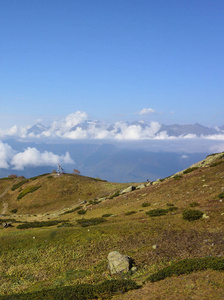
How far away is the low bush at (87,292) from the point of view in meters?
15.5

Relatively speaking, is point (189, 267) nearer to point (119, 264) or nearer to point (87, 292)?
point (119, 264)

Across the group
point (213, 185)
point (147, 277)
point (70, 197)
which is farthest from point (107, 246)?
point (70, 197)

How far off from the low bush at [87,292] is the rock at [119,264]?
7.56 feet

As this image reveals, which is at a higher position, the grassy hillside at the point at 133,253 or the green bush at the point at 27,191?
the grassy hillside at the point at 133,253

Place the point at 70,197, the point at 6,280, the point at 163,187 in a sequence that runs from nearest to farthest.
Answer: the point at 6,280 → the point at 163,187 → the point at 70,197

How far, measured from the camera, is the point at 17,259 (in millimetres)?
25312

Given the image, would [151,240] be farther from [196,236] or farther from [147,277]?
[147,277]

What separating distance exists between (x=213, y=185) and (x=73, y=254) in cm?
2991

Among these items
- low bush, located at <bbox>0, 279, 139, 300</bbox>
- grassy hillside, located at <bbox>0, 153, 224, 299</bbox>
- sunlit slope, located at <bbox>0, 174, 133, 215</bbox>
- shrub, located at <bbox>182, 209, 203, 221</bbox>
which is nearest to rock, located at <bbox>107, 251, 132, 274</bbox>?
grassy hillside, located at <bbox>0, 153, 224, 299</bbox>

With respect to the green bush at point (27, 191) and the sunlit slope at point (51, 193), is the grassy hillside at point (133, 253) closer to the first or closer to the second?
the sunlit slope at point (51, 193)

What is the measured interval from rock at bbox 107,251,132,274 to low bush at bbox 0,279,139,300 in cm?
230

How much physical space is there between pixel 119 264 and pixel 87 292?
441cm

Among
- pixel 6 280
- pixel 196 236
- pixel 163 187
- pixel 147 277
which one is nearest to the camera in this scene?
pixel 147 277

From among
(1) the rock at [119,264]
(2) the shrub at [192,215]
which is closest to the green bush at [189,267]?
(1) the rock at [119,264]
